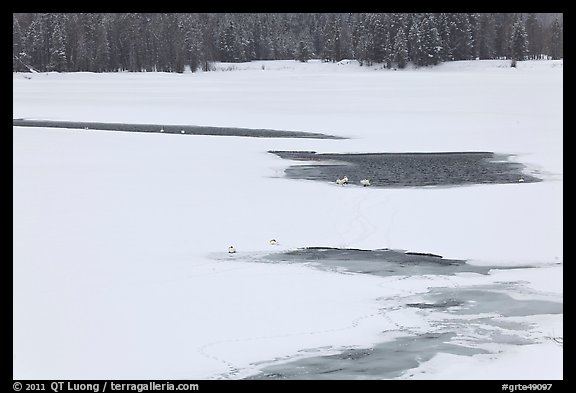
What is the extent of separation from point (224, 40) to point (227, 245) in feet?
268

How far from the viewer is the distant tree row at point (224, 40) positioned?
78.3 metres

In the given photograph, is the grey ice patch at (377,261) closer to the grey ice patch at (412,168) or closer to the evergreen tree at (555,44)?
the grey ice patch at (412,168)

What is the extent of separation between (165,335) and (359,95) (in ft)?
119

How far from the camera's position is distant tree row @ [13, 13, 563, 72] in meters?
78.3

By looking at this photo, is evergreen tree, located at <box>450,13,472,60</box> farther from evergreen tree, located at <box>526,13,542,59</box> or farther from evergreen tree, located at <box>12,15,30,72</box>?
evergreen tree, located at <box>12,15,30,72</box>

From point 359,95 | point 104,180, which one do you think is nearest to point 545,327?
point 104,180

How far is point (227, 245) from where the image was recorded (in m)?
11.3

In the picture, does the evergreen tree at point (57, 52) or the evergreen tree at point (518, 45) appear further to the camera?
the evergreen tree at point (518, 45)

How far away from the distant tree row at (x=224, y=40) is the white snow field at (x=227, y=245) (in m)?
53.9

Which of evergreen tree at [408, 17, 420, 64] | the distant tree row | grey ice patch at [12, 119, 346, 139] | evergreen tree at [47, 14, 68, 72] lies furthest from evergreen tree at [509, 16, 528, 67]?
grey ice patch at [12, 119, 346, 139]

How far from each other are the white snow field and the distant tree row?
5389cm

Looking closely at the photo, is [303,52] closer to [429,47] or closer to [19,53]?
[429,47]

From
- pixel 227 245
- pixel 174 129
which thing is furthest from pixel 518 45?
pixel 227 245

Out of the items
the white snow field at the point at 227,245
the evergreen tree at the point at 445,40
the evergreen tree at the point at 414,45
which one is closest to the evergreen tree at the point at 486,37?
the evergreen tree at the point at 445,40
